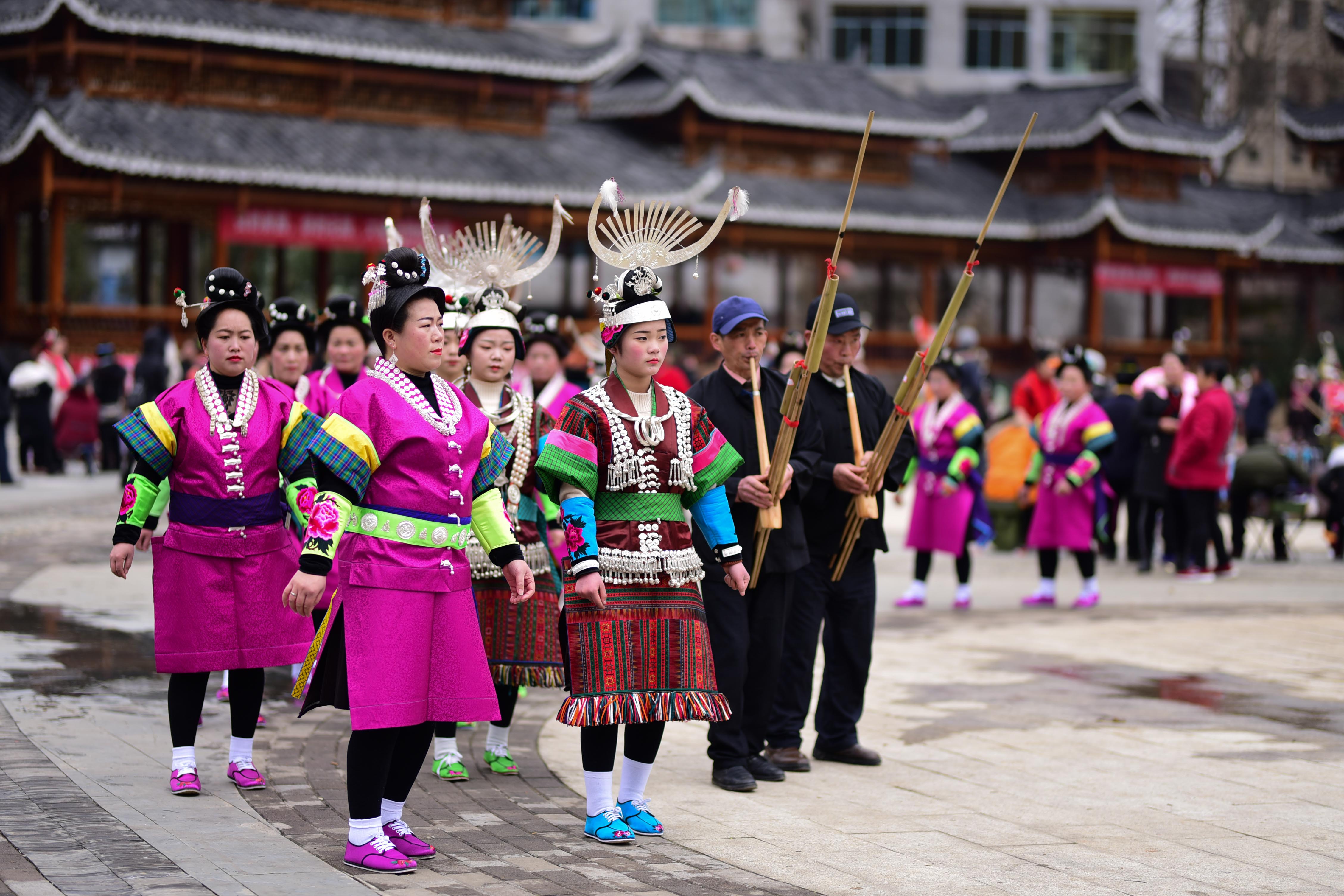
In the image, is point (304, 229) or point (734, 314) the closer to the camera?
point (734, 314)

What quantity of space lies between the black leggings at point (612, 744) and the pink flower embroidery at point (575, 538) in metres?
0.59

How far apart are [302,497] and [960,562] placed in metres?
7.40

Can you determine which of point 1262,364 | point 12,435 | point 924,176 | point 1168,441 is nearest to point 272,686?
point 1168,441

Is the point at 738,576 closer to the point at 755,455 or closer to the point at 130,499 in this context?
the point at 755,455

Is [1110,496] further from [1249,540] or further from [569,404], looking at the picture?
[569,404]

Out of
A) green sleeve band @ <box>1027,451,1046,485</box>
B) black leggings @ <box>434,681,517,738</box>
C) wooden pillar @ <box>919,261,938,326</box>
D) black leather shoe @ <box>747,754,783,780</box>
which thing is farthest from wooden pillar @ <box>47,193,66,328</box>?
black leather shoe @ <box>747,754,783,780</box>

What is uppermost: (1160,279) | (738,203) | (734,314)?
(1160,279)

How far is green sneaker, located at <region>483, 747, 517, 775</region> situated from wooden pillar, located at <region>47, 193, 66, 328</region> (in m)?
21.3

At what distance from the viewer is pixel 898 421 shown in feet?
22.0

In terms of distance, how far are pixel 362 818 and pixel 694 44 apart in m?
45.6

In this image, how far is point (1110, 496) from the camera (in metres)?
16.1

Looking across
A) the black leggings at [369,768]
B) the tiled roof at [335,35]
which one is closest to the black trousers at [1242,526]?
the black leggings at [369,768]

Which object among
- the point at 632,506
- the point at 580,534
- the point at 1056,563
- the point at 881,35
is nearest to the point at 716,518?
the point at 632,506

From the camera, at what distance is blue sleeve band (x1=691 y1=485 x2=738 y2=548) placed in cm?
582
